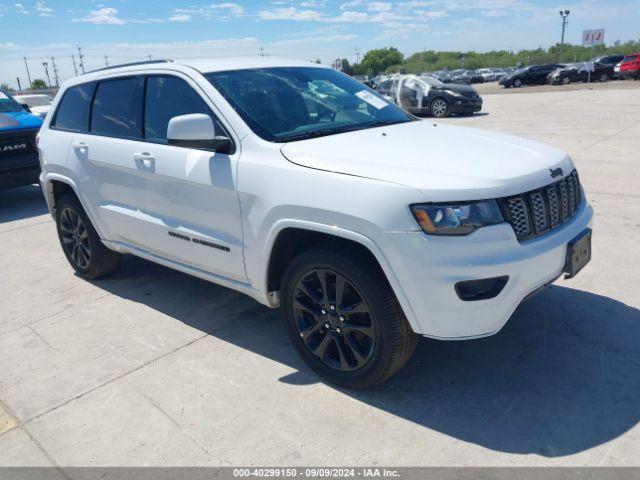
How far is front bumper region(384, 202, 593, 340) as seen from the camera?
8.21 feet

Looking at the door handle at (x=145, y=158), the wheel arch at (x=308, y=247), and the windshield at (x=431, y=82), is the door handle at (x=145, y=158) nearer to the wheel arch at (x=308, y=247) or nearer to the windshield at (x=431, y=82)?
the wheel arch at (x=308, y=247)

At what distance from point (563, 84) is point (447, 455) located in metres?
36.2

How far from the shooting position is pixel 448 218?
8.27 ft

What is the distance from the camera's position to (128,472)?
8.53 ft

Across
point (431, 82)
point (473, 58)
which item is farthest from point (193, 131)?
point (473, 58)

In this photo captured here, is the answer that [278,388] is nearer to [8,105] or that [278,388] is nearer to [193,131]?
[193,131]

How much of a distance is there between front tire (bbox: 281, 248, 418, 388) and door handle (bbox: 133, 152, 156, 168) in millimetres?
1343

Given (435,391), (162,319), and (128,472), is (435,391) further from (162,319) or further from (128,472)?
(162,319)

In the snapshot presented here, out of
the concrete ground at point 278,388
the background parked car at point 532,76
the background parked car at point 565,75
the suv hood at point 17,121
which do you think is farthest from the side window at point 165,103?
the background parked car at point 532,76

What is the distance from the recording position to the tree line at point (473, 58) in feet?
265

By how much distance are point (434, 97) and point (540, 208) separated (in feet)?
53.2

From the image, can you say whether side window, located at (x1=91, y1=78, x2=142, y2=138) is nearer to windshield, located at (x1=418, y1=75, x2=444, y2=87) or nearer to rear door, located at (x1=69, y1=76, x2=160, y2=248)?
rear door, located at (x1=69, y1=76, x2=160, y2=248)

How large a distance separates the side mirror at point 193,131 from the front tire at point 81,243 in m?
1.98

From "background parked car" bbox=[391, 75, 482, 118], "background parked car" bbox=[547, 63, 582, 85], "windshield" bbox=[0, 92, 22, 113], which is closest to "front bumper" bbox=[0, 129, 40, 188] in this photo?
"windshield" bbox=[0, 92, 22, 113]
